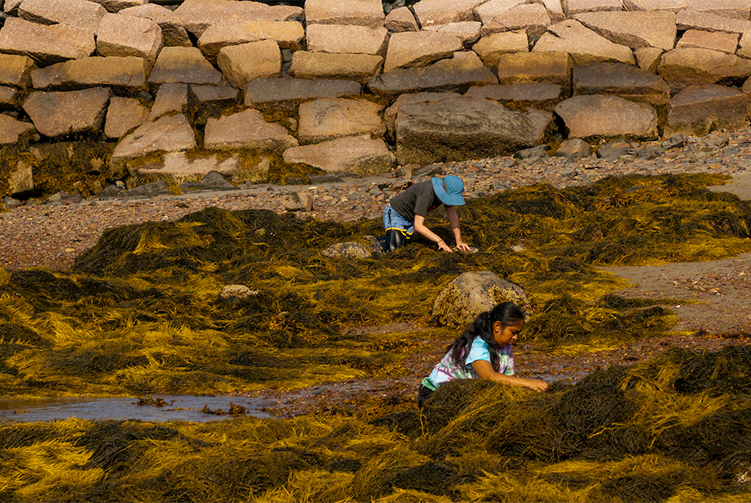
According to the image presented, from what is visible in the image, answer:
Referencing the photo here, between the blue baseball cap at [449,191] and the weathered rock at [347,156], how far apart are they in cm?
666

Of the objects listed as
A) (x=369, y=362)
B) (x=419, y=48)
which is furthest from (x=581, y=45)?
(x=369, y=362)

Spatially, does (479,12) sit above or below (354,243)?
above

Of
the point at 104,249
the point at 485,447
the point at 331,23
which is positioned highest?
the point at 331,23

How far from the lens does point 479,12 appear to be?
19.3 m

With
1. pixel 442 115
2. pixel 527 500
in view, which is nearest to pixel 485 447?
pixel 527 500

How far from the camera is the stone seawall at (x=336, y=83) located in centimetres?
1661

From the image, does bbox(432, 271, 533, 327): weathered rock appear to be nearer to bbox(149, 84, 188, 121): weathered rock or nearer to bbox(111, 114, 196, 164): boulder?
bbox(111, 114, 196, 164): boulder

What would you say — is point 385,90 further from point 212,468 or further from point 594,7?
point 212,468

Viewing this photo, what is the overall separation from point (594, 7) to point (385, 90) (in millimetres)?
5197

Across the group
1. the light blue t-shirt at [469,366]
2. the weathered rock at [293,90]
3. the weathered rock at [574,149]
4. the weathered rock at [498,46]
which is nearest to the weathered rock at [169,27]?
the weathered rock at [293,90]

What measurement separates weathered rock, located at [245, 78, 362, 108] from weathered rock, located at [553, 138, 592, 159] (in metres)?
4.47

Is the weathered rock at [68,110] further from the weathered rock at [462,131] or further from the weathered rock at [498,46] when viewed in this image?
the weathered rock at [498,46]

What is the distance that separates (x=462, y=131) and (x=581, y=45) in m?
3.84

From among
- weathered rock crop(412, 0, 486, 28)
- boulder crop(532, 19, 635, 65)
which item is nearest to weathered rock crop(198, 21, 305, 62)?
weathered rock crop(412, 0, 486, 28)
